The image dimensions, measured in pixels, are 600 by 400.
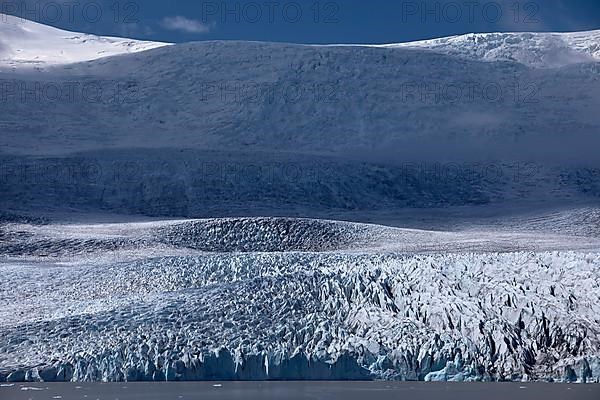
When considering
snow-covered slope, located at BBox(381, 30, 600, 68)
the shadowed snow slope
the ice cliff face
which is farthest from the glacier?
snow-covered slope, located at BBox(381, 30, 600, 68)

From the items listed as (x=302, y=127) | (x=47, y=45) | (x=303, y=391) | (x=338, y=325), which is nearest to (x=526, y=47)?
(x=302, y=127)

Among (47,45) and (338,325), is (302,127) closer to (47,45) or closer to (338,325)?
(47,45)

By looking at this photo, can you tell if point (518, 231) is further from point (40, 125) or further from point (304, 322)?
point (40, 125)

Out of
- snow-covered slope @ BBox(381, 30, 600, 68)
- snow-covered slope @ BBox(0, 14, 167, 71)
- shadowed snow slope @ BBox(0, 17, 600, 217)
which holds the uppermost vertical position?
snow-covered slope @ BBox(0, 14, 167, 71)

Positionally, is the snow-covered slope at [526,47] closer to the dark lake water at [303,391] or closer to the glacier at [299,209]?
the glacier at [299,209]

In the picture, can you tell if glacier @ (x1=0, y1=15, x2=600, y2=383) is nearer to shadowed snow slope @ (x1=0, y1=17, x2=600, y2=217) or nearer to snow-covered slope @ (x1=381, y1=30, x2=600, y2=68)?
shadowed snow slope @ (x1=0, y1=17, x2=600, y2=217)

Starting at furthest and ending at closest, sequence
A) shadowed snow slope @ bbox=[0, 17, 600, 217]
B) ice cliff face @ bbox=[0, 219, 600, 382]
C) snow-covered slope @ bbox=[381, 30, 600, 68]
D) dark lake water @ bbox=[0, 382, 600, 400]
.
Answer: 1. snow-covered slope @ bbox=[381, 30, 600, 68]
2. shadowed snow slope @ bbox=[0, 17, 600, 217]
3. ice cliff face @ bbox=[0, 219, 600, 382]
4. dark lake water @ bbox=[0, 382, 600, 400]

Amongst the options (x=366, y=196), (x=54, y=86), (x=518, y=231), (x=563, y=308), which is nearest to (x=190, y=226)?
(x=518, y=231)
